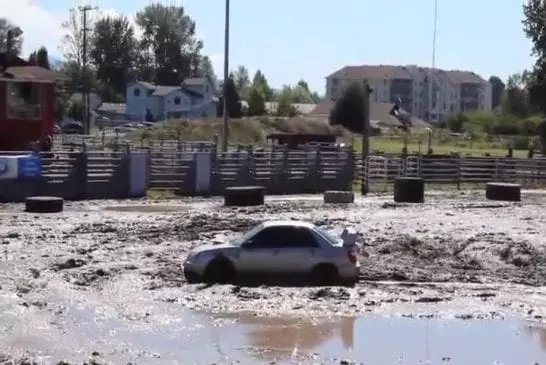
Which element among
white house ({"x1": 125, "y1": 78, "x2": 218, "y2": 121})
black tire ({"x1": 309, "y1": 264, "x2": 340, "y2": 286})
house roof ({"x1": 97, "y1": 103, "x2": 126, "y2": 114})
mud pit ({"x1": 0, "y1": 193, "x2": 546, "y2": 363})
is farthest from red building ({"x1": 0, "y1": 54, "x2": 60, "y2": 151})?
house roof ({"x1": 97, "y1": 103, "x2": 126, "y2": 114})

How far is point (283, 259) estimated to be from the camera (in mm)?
20125

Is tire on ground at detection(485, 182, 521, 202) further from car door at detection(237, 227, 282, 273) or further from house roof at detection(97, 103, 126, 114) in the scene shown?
house roof at detection(97, 103, 126, 114)

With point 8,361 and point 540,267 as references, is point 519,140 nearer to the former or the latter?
point 540,267

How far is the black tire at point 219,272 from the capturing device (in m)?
20.1

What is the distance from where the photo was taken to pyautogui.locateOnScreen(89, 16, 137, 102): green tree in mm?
154375

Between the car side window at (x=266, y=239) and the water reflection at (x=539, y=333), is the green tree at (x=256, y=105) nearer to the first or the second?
the car side window at (x=266, y=239)

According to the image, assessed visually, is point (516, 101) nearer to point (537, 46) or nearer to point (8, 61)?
point (537, 46)

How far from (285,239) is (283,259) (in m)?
0.36

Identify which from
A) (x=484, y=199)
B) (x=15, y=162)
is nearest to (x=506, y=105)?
(x=484, y=199)

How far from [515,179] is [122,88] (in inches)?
4565

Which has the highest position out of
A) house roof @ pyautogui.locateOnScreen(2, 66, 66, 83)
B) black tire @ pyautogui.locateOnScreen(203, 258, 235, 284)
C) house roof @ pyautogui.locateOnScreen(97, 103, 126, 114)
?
house roof @ pyautogui.locateOnScreen(2, 66, 66, 83)

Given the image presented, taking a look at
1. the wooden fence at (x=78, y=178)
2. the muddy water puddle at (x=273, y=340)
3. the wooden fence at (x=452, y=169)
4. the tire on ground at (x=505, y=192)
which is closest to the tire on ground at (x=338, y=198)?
the tire on ground at (x=505, y=192)

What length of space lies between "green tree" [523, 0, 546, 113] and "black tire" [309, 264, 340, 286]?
236 feet

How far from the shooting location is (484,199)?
43.8m
